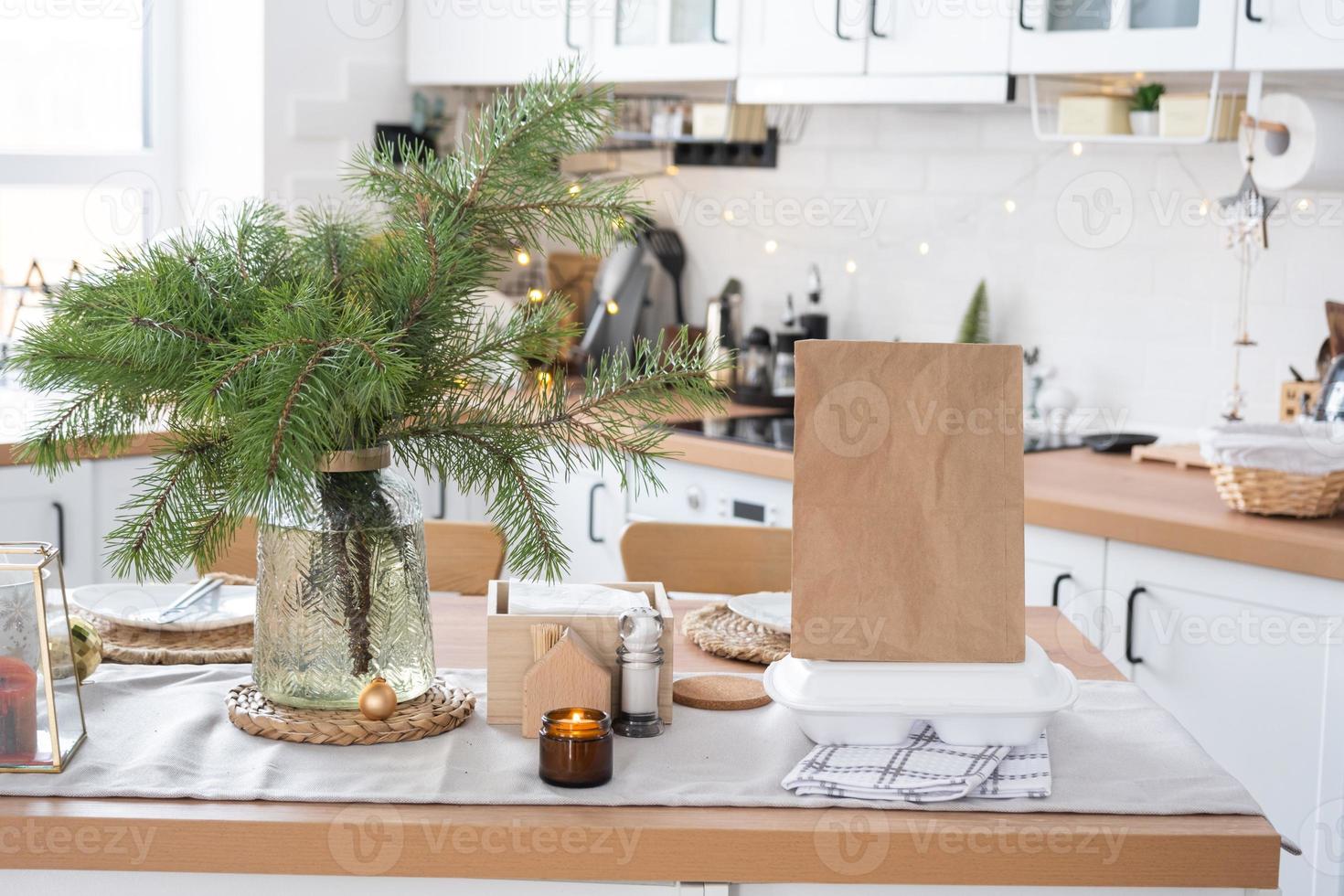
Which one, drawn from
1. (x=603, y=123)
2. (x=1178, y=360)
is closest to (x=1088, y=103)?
(x=1178, y=360)

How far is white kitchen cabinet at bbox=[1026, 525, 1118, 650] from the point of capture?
7.45ft

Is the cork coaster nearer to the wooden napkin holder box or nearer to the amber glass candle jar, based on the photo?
the wooden napkin holder box

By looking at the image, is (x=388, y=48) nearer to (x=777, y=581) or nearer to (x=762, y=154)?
(x=762, y=154)

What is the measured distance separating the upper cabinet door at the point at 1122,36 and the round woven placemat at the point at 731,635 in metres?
1.27

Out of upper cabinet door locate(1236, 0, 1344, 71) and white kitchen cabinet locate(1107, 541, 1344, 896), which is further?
upper cabinet door locate(1236, 0, 1344, 71)

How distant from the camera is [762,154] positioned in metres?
3.44

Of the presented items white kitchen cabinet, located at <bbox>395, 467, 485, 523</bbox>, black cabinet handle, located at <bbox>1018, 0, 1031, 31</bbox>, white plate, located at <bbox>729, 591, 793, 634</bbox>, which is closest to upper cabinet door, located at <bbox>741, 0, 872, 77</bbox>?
black cabinet handle, located at <bbox>1018, 0, 1031, 31</bbox>

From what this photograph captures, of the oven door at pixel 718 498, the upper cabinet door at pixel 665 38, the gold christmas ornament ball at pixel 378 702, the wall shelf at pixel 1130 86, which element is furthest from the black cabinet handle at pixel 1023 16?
the gold christmas ornament ball at pixel 378 702

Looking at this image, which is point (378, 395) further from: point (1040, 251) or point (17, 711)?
point (1040, 251)

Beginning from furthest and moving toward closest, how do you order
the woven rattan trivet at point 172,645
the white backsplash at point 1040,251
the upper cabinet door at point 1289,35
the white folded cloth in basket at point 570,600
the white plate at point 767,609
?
1. the white backsplash at point 1040,251
2. the upper cabinet door at point 1289,35
3. the white plate at point 767,609
4. the woven rattan trivet at point 172,645
5. the white folded cloth in basket at point 570,600

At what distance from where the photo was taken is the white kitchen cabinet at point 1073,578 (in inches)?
89.4

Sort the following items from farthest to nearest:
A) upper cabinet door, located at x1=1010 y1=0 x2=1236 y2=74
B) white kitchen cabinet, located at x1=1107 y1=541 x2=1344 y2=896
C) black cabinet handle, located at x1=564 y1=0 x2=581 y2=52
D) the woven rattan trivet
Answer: black cabinet handle, located at x1=564 y1=0 x2=581 y2=52
upper cabinet door, located at x1=1010 y1=0 x2=1236 y2=74
white kitchen cabinet, located at x1=1107 y1=541 x2=1344 y2=896
the woven rattan trivet

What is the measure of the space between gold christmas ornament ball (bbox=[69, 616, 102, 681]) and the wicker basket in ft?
5.36

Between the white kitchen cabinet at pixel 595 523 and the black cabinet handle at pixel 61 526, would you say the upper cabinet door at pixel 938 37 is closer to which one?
the white kitchen cabinet at pixel 595 523
